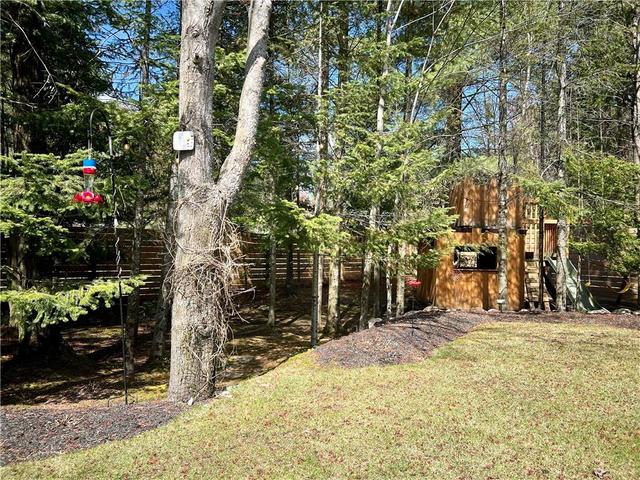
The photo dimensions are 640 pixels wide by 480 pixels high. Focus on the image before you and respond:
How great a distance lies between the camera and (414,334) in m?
6.87

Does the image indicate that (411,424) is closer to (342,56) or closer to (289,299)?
(342,56)

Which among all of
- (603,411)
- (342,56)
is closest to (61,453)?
(603,411)

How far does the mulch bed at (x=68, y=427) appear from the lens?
125 inches

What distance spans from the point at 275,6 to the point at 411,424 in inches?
337

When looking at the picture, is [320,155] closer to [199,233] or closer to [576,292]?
[199,233]

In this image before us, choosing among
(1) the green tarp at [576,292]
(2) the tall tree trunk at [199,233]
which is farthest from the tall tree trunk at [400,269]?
(1) the green tarp at [576,292]

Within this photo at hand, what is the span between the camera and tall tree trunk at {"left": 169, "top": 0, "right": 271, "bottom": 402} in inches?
177

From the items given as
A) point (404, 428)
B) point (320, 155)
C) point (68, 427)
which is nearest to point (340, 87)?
point (320, 155)

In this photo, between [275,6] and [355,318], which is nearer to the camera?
[275,6]

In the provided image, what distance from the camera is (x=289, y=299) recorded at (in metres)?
15.3

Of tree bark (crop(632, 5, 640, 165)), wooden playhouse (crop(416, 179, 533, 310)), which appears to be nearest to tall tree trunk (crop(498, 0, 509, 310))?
wooden playhouse (crop(416, 179, 533, 310))

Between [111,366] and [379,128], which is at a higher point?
[379,128]

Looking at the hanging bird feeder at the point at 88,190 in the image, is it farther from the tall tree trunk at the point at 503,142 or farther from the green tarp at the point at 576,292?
the green tarp at the point at 576,292

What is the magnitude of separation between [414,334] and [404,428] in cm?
331
